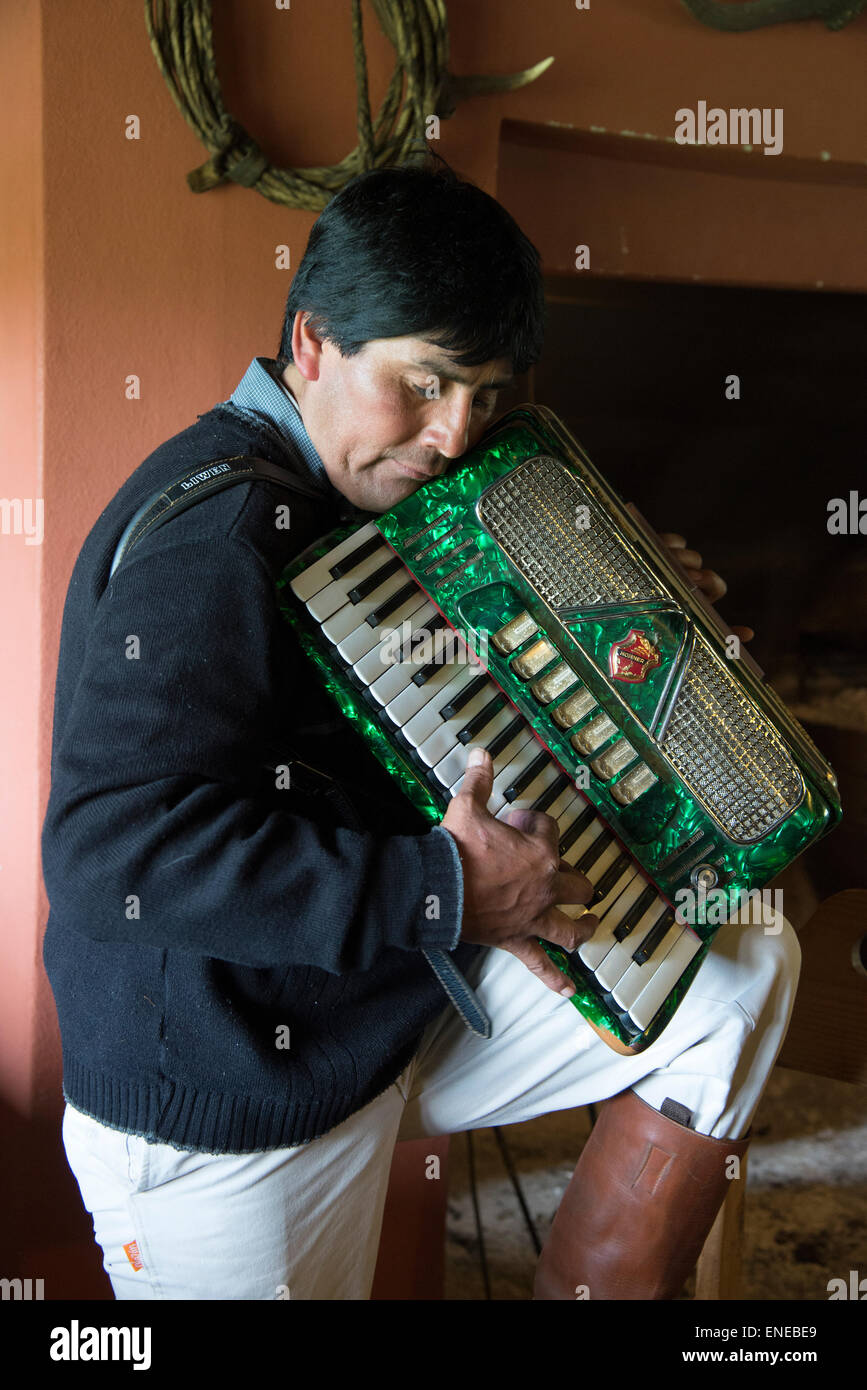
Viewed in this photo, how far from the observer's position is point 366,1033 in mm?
1146

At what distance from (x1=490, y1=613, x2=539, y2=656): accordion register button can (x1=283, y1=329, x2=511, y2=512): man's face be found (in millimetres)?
169

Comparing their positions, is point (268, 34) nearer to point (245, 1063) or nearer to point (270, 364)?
point (270, 364)

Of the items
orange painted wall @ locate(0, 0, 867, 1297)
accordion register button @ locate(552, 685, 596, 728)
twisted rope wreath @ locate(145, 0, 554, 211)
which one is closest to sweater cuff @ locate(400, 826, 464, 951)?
accordion register button @ locate(552, 685, 596, 728)

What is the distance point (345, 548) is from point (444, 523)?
11cm

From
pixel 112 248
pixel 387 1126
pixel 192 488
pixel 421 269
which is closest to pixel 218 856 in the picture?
pixel 192 488

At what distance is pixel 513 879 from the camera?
3.31 feet

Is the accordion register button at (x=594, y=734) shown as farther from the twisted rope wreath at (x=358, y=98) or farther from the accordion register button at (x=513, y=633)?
the twisted rope wreath at (x=358, y=98)

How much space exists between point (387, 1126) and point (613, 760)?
1.55ft

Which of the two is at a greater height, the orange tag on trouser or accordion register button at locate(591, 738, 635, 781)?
accordion register button at locate(591, 738, 635, 781)

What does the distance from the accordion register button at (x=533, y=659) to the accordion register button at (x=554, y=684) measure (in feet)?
0.04

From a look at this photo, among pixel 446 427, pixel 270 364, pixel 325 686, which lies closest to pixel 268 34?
pixel 270 364

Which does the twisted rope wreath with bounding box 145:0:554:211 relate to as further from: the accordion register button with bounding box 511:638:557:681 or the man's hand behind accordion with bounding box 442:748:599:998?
the man's hand behind accordion with bounding box 442:748:599:998

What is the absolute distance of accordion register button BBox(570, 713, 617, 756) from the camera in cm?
113

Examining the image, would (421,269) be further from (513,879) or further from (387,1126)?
(387,1126)
